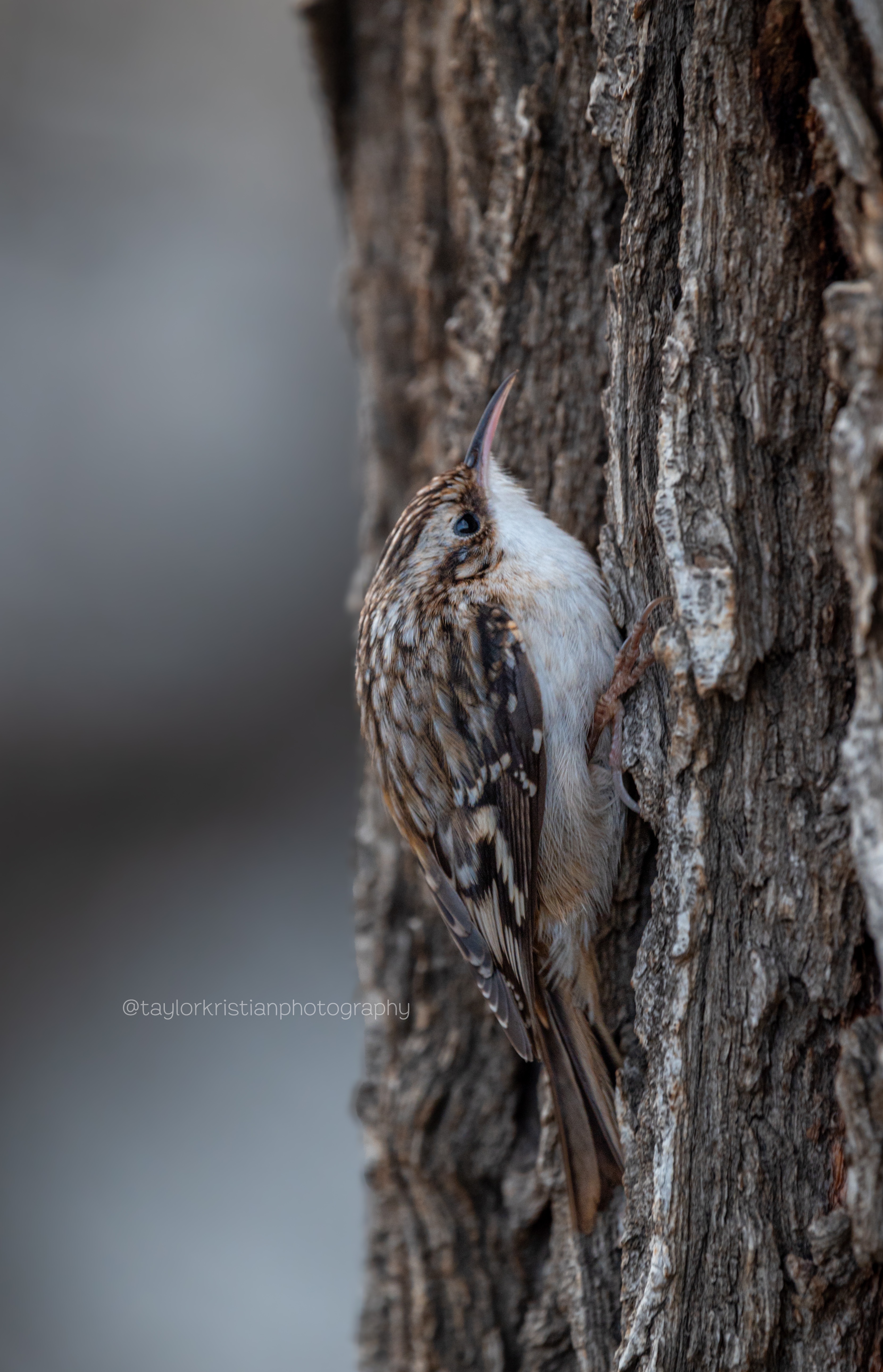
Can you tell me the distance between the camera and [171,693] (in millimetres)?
4176

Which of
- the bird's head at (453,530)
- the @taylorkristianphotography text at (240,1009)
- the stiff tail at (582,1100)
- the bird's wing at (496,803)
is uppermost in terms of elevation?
the bird's head at (453,530)

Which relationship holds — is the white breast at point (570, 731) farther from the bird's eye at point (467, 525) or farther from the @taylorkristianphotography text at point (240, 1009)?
the @taylorkristianphotography text at point (240, 1009)

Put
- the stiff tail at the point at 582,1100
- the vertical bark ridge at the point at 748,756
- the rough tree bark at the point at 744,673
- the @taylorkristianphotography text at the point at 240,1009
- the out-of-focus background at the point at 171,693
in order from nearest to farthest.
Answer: the rough tree bark at the point at 744,673 < the vertical bark ridge at the point at 748,756 < the stiff tail at the point at 582,1100 < the out-of-focus background at the point at 171,693 < the @taylorkristianphotography text at the point at 240,1009

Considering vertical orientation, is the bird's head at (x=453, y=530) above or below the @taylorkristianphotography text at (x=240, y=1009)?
above

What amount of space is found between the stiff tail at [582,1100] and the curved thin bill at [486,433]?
105cm

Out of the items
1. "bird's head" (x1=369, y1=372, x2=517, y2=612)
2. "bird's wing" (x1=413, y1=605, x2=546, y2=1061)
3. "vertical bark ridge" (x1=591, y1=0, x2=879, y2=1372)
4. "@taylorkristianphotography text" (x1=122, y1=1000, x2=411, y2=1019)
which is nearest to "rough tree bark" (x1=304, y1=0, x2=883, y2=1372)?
"vertical bark ridge" (x1=591, y1=0, x2=879, y2=1372)

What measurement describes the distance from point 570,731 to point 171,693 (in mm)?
2533

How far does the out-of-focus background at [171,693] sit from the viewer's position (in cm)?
374

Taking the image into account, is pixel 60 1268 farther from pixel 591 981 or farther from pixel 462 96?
pixel 462 96

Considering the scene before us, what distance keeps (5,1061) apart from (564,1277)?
2745 mm

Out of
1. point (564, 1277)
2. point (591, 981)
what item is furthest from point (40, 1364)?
point (591, 981)

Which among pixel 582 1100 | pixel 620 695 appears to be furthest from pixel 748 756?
pixel 582 1100

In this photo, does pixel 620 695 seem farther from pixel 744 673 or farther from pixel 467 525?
pixel 467 525

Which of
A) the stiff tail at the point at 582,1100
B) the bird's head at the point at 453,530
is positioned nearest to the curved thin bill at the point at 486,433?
the bird's head at the point at 453,530
